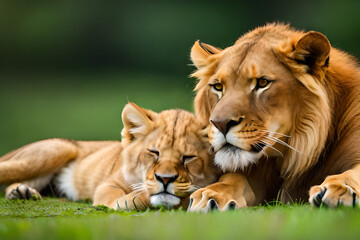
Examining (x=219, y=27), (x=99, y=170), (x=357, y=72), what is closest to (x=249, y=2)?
(x=219, y=27)

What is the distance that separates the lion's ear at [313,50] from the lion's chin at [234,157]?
1.74 feet

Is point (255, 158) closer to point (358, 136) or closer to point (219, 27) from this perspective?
point (358, 136)

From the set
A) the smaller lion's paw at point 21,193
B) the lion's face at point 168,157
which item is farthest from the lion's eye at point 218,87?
the smaller lion's paw at point 21,193

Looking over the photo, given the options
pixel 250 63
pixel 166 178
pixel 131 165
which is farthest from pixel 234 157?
pixel 131 165

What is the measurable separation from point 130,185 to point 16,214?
0.82 metres

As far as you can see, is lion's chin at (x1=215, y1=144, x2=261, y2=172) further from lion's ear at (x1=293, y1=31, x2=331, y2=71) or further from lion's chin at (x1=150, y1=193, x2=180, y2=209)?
lion's ear at (x1=293, y1=31, x2=331, y2=71)

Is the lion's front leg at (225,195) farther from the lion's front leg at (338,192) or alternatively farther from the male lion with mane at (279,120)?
the lion's front leg at (338,192)

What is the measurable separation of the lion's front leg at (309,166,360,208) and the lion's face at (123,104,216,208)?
2.48 ft

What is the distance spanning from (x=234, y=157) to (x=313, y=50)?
653 mm

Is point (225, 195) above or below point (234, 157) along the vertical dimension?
below

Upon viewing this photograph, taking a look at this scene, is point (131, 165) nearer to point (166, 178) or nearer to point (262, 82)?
point (166, 178)

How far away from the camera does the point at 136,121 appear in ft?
11.1

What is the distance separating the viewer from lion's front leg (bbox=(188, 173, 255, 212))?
2520 millimetres

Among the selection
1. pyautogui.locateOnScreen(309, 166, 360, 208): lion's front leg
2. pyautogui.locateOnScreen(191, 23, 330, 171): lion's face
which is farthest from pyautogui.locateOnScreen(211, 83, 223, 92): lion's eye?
pyautogui.locateOnScreen(309, 166, 360, 208): lion's front leg
